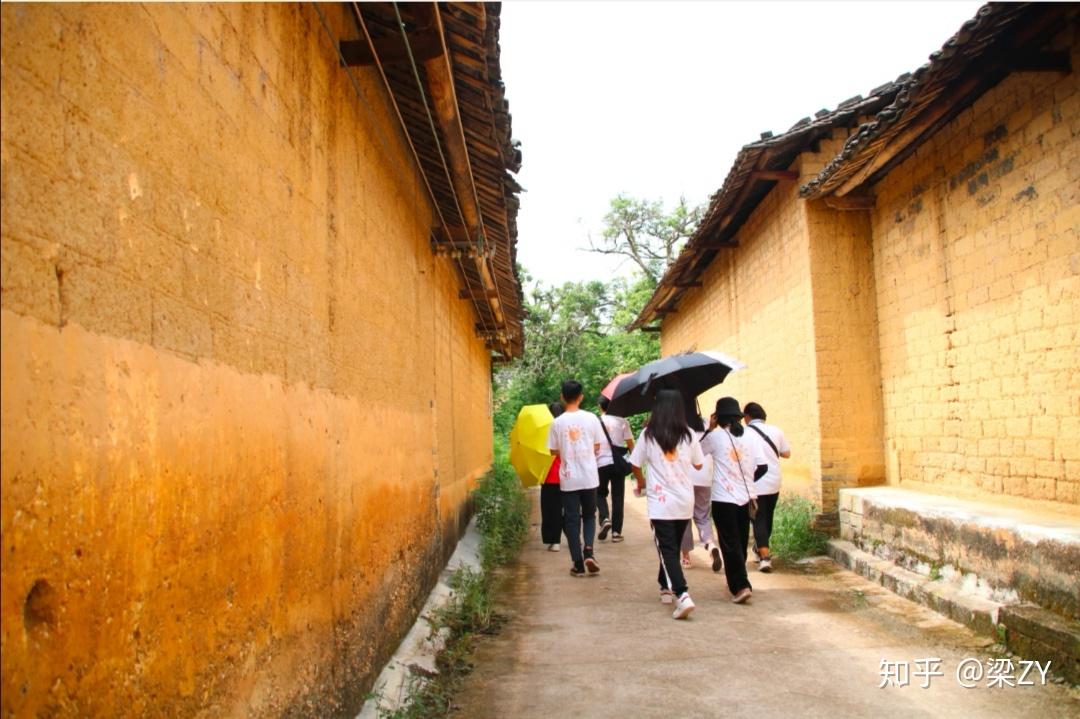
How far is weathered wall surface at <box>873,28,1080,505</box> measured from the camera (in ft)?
18.2

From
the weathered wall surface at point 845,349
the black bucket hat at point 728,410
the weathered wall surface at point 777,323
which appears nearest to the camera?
the black bucket hat at point 728,410

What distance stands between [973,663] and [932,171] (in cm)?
462

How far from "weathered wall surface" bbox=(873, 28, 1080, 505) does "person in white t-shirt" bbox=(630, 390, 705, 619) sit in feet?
8.27

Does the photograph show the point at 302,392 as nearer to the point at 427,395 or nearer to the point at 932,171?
the point at 427,395

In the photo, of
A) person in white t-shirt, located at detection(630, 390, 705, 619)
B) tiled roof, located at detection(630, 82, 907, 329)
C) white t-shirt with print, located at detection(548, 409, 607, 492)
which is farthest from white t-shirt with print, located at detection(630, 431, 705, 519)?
tiled roof, located at detection(630, 82, 907, 329)

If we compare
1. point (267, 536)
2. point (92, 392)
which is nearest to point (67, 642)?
point (92, 392)

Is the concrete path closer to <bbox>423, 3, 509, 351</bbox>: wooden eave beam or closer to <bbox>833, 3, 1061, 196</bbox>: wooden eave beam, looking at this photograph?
<bbox>423, 3, 509, 351</bbox>: wooden eave beam

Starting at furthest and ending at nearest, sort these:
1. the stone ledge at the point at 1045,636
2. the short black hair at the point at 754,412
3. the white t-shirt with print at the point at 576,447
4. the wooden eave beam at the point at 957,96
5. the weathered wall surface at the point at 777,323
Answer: the weathered wall surface at the point at 777,323 → the short black hair at the point at 754,412 → the white t-shirt with print at the point at 576,447 → the wooden eave beam at the point at 957,96 → the stone ledge at the point at 1045,636

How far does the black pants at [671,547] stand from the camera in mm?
5855

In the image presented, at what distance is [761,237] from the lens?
10.8 metres

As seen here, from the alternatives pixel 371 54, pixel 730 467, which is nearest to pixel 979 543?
pixel 730 467

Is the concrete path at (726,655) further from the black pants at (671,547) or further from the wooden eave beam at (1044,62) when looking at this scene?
the wooden eave beam at (1044,62)

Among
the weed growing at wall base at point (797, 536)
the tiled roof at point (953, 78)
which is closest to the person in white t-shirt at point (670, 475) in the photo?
the weed growing at wall base at point (797, 536)

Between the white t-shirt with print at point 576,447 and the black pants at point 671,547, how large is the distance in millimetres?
1414
